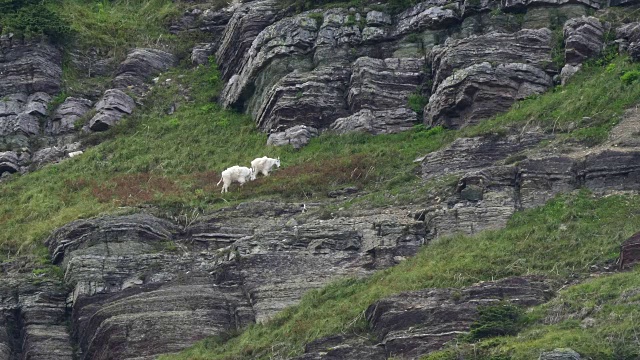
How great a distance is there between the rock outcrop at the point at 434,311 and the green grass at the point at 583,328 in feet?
2.66

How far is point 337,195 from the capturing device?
166ft

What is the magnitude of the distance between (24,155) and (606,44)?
21.4 meters

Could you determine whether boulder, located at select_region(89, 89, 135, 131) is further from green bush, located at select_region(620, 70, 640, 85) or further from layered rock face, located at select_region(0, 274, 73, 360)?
green bush, located at select_region(620, 70, 640, 85)

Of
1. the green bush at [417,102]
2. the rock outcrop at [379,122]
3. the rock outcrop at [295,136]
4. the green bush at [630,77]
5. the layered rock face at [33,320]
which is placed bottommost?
the layered rock face at [33,320]

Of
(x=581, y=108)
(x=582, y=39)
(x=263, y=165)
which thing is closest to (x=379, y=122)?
(x=263, y=165)

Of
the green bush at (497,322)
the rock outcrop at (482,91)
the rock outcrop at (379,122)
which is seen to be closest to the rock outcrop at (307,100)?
the rock outcrop at (379,122)

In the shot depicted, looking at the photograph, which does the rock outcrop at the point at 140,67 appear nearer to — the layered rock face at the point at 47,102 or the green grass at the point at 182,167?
the layered rock face at the point at 47,102

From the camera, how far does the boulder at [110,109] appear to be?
63.6 m

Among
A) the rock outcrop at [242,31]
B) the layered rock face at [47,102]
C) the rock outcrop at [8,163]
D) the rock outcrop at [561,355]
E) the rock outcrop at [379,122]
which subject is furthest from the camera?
the rock outcrop at [242,31]

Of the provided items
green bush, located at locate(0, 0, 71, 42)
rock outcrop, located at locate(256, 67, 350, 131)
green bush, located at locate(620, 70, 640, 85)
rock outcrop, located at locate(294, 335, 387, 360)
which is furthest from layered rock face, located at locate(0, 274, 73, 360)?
green bush, located at locate(0, 0, 71, 42)

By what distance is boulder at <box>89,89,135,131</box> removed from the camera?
63562 millimetres

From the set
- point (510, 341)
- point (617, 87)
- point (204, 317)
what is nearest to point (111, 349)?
point (204, 317)

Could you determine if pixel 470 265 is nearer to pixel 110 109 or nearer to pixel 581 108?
pixel 581 108

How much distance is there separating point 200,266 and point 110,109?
19437mm
